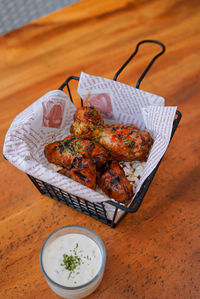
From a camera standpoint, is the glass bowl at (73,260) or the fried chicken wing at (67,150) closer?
the glass bowl at (73,260)

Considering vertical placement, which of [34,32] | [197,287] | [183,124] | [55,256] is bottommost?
[197,287]

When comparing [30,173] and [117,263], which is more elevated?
[30,173]

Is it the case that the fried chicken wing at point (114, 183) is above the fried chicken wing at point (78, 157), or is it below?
below

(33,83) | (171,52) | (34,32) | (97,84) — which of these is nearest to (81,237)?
(97,84)

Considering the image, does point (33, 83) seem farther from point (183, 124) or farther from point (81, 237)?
point (81, 237)

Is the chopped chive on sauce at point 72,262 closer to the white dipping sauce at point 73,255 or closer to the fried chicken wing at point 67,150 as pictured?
the white dipping sauce at point 73,255

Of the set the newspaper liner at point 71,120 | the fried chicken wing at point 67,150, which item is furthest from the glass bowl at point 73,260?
the fried chicken wing at point 67,150

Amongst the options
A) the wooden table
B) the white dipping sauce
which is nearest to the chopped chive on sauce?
the white dipping sauce
